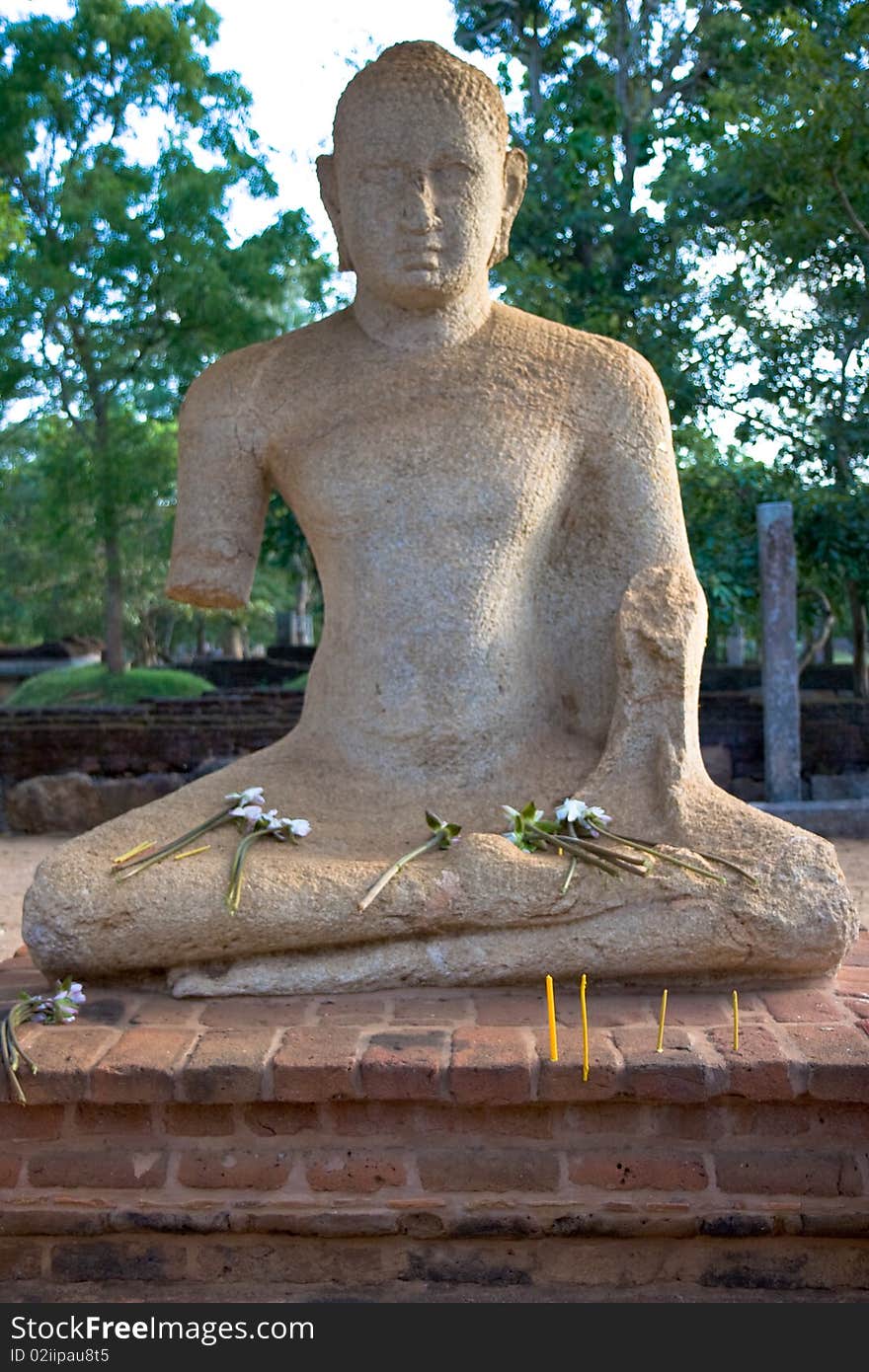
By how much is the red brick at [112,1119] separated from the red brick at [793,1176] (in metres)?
1.05

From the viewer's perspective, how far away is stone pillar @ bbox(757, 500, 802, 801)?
802 cm

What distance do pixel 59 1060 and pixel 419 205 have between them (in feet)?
6.76

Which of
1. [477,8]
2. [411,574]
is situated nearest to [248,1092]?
[411,574]

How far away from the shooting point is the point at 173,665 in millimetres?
21938

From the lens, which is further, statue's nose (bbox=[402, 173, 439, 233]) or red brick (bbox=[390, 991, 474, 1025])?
statue's nose (bbox=[402, 173, 439, 233])

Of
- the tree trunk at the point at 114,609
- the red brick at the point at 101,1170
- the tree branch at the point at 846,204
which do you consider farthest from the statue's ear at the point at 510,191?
the tree trunk at the point at 114,609

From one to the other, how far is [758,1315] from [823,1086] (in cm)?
40

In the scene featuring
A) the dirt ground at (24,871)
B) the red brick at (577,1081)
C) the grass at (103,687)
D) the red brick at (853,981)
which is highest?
the grass at (103,687)

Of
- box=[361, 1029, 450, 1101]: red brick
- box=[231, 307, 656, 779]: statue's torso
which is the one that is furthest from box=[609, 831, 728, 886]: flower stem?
box=[361, 1029, 450, 1101]: red brick

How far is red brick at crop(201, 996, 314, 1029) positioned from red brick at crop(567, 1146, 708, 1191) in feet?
2.02

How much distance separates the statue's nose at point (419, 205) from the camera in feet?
10.7

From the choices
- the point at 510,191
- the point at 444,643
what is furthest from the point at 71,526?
the point at 444,643

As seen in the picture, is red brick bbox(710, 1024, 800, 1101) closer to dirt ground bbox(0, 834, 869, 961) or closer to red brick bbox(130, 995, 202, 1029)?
red brick bbox(130, 995, 202, 1029)

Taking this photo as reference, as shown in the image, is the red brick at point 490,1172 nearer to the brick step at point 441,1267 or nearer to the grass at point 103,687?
the brick step at point 441,1267
